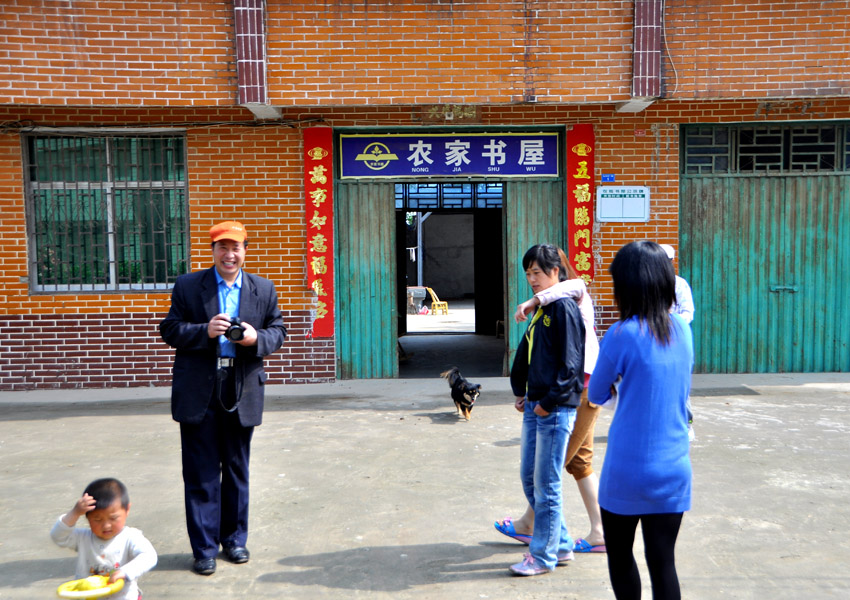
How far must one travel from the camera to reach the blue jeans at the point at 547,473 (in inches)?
145

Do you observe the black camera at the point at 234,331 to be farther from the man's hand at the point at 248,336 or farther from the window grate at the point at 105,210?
the window grate at the point at 105,210

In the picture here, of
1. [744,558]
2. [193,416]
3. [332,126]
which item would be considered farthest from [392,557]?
[332,126]

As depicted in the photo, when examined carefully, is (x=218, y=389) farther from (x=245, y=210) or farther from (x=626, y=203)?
(x=626, y=203)

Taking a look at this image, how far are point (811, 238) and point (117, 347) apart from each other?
27.1 feet

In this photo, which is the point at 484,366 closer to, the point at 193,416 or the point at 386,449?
the point at 386,449

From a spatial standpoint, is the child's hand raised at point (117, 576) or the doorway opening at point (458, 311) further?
the doorway opening at point (458, 311)

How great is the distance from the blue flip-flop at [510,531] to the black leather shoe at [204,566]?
1535 mm

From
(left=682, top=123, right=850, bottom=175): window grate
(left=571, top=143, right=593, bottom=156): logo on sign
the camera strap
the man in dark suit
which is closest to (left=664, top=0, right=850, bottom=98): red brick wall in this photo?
(left=682, top=123, right=850, bottom=175): window grate

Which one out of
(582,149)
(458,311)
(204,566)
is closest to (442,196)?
(582,149)

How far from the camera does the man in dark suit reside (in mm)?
3889

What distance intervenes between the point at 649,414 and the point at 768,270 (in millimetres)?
7307

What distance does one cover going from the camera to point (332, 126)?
8.85 metres

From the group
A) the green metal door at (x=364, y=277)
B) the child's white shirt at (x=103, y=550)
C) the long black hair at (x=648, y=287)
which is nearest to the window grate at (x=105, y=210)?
the green metal door at (x=364, y=277)

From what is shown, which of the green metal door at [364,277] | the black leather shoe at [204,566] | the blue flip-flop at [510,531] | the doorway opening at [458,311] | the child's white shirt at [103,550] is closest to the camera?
the child's white shirt at [103,550]
